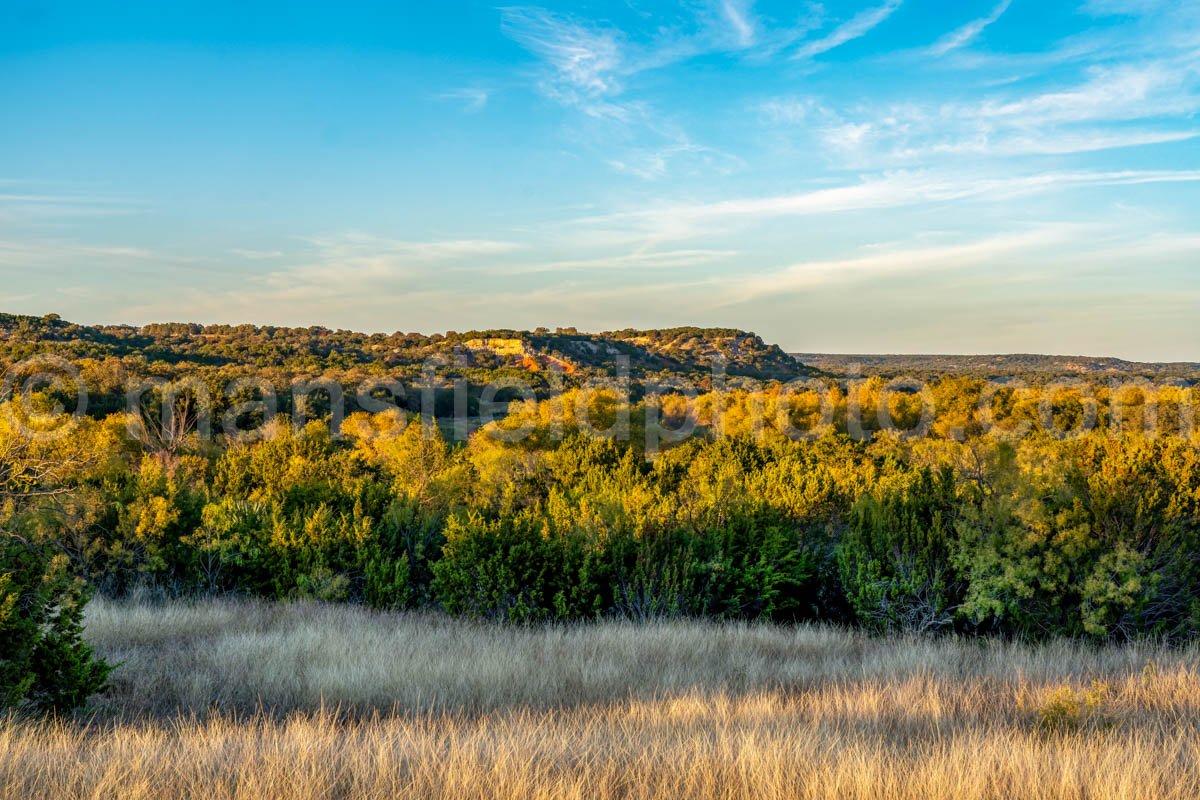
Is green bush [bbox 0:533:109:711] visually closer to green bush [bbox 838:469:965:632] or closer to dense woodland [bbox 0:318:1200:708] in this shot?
dense woodland [bbox 0:318:1200:708]

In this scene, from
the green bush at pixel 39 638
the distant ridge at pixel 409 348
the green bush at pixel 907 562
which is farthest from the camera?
the distant ridge at pixel 409 348

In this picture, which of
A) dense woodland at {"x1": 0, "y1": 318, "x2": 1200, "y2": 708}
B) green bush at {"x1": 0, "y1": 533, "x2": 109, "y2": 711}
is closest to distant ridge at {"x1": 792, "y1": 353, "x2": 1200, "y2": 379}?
dense woodland at {"x1": 0, "y1": 318, "x2": 1200, "y2": 708}

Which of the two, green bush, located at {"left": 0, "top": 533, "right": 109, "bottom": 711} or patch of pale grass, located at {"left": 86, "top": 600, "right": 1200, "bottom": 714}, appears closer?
green bush, located at {"left": 0, "top": 533, "right": 109, "bottom": 711}

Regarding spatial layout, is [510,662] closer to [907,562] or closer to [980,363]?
[907,562]

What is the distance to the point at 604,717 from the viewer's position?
5.28 metres

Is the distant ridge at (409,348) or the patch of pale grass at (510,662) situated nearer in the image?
the patch of pale grass at (510,662)

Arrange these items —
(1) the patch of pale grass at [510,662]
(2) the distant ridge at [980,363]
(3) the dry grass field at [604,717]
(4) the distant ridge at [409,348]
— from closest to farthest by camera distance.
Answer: (3) the dry grass field at [604,717] < (1) the patch of pale grass at [510,662] < (4) the distant ridge at [409,348] < (2) the distant ridge at [980,363]

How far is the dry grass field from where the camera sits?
3518 mm

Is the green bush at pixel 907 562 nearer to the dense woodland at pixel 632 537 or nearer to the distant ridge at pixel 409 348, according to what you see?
the dense woodland at pixel 632 537

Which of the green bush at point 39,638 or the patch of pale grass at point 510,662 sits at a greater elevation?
the green bush at point 39,638

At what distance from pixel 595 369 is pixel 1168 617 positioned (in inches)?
2432

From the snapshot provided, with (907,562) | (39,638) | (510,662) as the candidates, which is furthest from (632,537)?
(39,638)

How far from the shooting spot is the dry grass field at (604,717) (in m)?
3.52

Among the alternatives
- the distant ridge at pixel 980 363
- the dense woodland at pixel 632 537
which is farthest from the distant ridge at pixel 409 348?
the dense woodland at pixel 632 537
